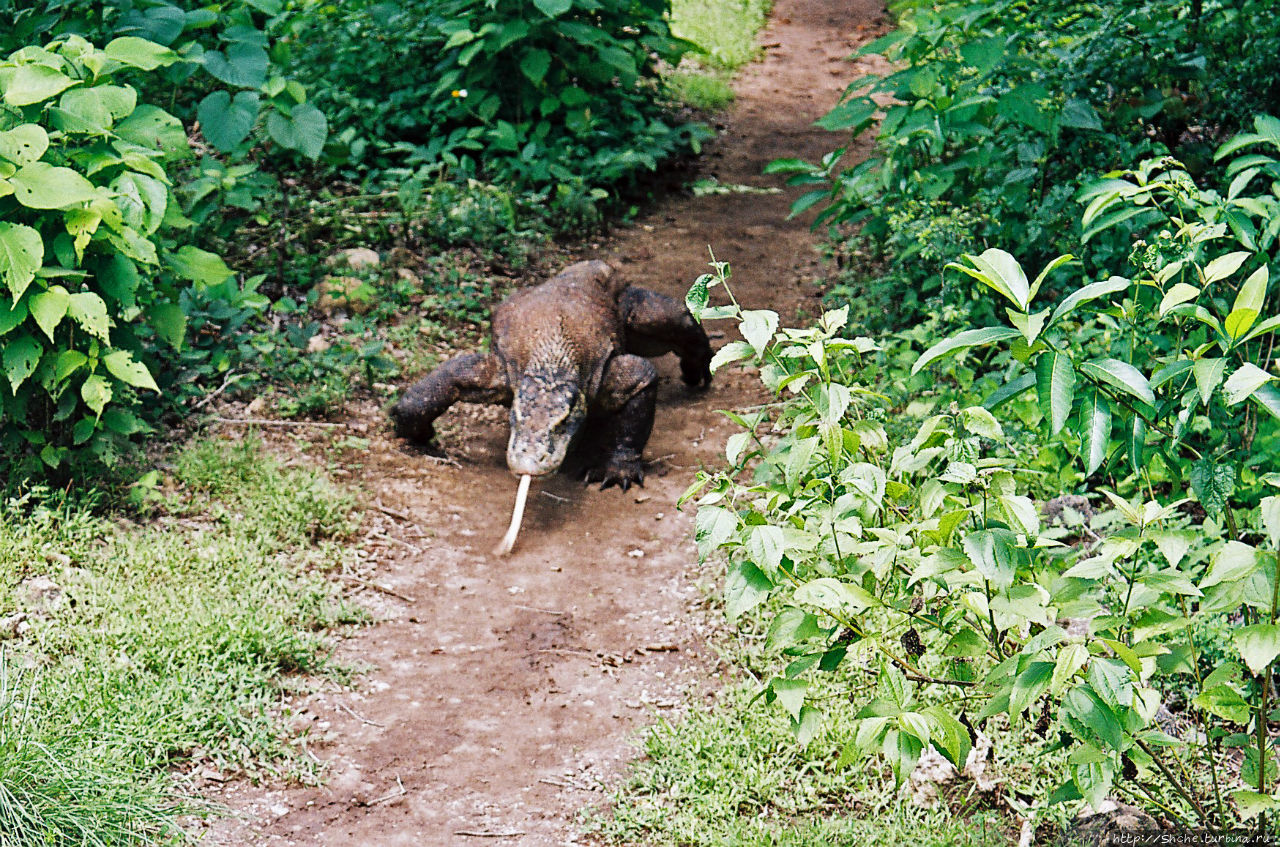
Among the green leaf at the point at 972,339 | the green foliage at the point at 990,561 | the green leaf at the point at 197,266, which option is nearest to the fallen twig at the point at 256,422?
the green leaf at the point at 197,266

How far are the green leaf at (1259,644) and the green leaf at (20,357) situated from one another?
377 cm

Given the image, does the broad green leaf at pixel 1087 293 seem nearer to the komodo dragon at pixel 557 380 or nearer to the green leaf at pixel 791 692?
the green leaf at pixel 791 692

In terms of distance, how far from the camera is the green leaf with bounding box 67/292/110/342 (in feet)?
12.9

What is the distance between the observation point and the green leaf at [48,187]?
148 inches

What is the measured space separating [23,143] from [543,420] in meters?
2.16

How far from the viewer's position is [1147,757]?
2.39m

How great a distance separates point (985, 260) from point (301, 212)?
18.1 ft

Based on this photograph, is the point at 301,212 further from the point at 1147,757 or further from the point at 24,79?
the point at 1147,757

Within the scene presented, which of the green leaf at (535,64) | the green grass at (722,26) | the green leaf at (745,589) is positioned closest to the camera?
the green leaf at (745,589)

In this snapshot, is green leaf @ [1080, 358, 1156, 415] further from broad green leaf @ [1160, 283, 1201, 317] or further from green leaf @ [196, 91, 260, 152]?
green leaf @ [196, 91, 260, 152]


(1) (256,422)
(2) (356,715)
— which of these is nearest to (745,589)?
(2) (356,715)

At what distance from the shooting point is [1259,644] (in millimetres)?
2080

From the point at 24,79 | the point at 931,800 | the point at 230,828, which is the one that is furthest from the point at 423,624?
the point at 24,79

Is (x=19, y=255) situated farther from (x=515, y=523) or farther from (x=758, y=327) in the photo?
(x=758, y=327)
